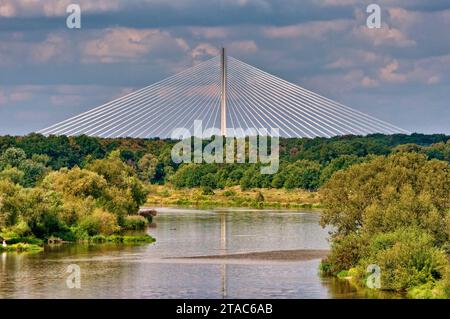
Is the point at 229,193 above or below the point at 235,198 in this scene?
above

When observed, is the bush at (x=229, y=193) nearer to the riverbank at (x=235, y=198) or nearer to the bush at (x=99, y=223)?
the riverbank at (x=235, y=198)

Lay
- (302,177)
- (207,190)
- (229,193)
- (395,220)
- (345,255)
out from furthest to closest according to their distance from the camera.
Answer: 1. (302,177)
2. (207,190)
3. (229,193)
4. (345,255)
5. (395,220)

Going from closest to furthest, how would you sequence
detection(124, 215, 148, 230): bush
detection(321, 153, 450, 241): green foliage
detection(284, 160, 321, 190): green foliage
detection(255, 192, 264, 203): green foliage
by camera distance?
1. detection(321, 153, 450, 241): green foliage
2. detection(124, 215, 148, 230): bush
3. detection(255, 192, 264, 203): green foliage
4. detection(284, 160, 321, 190): green foliage

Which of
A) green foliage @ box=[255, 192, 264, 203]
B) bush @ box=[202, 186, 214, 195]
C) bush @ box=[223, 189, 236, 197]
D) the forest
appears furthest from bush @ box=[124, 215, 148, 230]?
bush @ box=[202, 186, 214, 195]

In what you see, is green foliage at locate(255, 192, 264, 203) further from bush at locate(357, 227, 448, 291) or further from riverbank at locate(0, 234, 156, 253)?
bush at locate(357, 227, 448, 291)

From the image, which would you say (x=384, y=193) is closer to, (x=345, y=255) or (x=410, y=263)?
(x=345, y=255)

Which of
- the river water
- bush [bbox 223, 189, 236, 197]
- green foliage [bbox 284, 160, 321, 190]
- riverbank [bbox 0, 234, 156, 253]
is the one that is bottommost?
the river water

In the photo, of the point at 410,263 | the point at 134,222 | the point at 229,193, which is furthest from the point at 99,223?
the point at 229,193

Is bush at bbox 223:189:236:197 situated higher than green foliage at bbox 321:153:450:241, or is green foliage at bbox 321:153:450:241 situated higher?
green foliage at bbox 321:153:450:241
